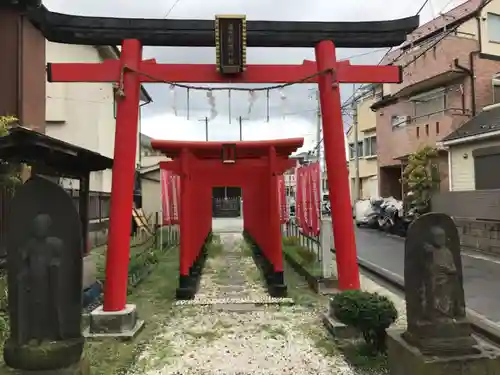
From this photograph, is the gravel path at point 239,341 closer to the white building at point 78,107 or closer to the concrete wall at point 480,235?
the concrete wall at point 480,235

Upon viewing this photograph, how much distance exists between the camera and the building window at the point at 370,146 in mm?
34537

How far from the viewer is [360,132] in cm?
3609

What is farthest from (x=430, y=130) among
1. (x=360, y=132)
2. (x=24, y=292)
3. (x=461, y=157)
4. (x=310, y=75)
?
(x=24, y=292)

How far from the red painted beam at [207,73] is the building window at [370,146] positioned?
91.2 feet

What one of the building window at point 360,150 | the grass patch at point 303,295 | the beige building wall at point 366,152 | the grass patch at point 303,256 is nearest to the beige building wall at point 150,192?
the grass patch at point 303,256

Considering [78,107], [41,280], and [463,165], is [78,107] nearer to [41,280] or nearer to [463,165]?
[463,165]

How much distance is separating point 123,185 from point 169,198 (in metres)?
8.56

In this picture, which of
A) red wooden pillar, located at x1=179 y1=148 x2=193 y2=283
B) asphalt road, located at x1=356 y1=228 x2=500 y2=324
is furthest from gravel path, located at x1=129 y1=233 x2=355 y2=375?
asphalt road, located at x1=356 y1=228 x2=500 y2=324

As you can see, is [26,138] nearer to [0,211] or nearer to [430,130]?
[0,211]

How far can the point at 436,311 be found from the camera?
14.1 ft

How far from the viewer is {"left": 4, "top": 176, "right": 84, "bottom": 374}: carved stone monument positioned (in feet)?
13.2

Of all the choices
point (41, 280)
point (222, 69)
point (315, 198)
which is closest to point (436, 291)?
point (41, 280)

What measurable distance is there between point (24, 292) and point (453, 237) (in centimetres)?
395

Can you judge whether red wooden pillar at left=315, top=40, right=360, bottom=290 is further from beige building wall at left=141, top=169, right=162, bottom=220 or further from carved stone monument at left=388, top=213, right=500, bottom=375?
beige building wall at left=141, top=169, right=162, bottom=220
